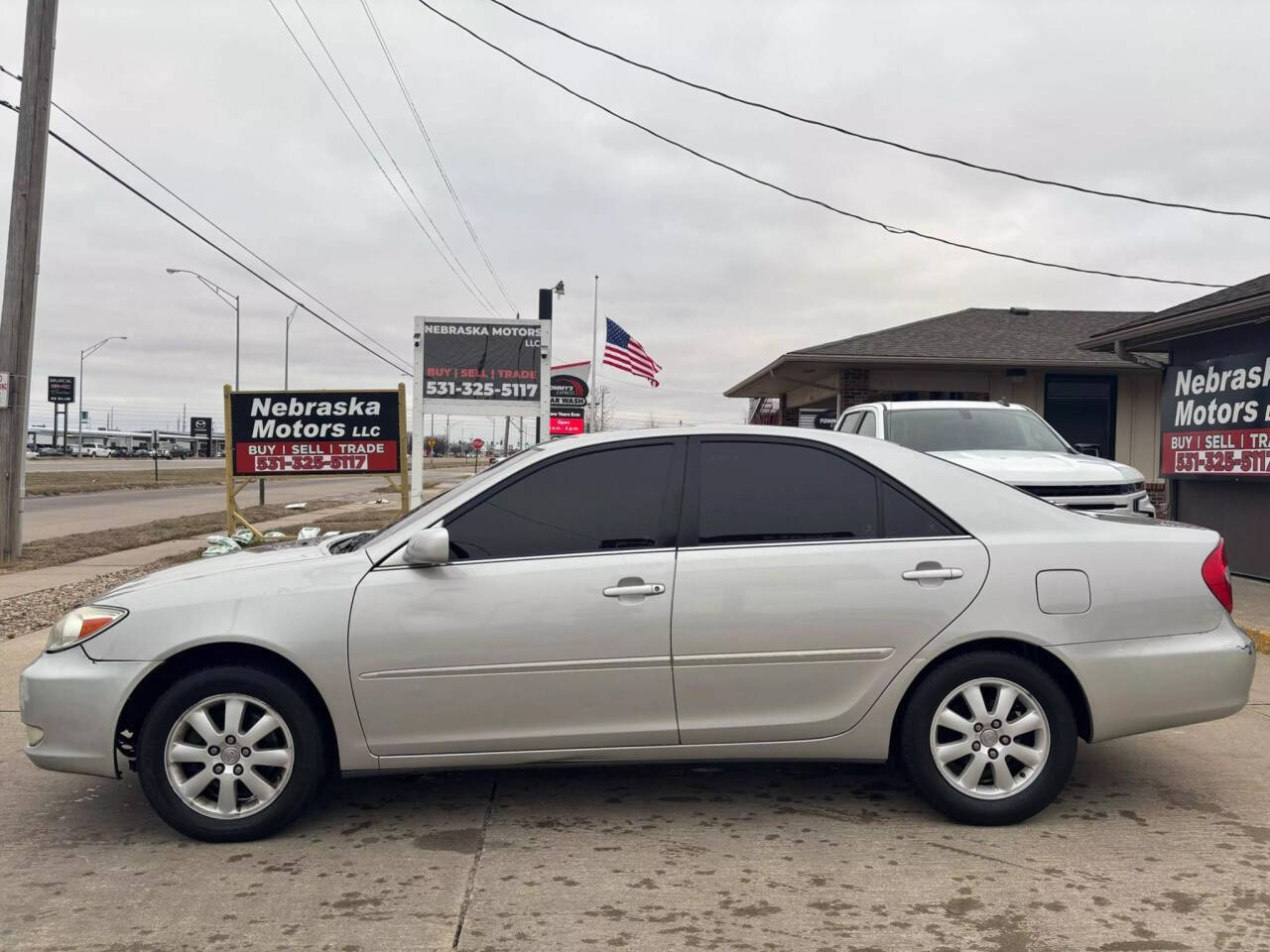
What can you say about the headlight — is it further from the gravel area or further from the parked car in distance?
the parked car in distance

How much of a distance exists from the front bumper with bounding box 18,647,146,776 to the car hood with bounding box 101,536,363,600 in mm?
330

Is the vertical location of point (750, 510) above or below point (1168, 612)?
above

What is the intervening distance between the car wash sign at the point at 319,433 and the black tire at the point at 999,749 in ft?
32.1

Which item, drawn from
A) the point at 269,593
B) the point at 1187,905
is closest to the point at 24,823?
Result: the point at 269,593

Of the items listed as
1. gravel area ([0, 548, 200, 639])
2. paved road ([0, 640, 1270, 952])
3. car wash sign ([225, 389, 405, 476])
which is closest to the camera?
paved road ([0, 640, 1270, 952])

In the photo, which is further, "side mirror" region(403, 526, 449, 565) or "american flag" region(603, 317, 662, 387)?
"american flag" region(603, 317, 662, 387)

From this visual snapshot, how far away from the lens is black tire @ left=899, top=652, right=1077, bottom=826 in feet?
13.0

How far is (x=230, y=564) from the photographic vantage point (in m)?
4.16

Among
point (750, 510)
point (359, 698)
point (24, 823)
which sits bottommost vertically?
point (24, 823)

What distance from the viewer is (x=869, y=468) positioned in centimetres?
421

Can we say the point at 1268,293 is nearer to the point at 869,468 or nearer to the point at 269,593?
the point at 869,468

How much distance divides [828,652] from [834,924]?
104 cm

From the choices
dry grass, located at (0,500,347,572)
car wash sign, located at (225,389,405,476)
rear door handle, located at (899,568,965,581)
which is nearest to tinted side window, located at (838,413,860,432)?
car wash sign, located at (225,389,405,476)

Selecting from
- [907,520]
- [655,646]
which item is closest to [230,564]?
[655,646]
